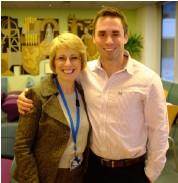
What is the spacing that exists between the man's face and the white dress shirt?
0.33 feet

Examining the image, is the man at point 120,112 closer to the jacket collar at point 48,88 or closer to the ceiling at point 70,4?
the jacket collar at point 48,88

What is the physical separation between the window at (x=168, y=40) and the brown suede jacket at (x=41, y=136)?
4.99 metres

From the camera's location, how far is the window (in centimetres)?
649

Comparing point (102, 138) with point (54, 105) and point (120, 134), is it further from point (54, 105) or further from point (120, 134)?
point (54, 105)

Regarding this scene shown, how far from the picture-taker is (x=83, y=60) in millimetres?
1695

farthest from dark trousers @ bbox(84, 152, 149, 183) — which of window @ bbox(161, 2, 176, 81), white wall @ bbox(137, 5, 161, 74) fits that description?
white wall @ bbox(137, 5, 161, 74)

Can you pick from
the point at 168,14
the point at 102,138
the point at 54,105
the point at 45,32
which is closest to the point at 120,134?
the point at 102,138

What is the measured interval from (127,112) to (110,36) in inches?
15.2

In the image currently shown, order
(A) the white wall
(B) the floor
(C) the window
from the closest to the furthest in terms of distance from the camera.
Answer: (B) the floor < (C) the window < (A) the white wall

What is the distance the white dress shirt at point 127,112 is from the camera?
1659 mm

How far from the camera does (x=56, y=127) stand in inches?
62.6

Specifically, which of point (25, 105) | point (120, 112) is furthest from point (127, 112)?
point (25, 105)

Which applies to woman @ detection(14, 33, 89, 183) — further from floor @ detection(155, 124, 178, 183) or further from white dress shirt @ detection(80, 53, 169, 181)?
floor @ detection(155, 124, 178, 183)

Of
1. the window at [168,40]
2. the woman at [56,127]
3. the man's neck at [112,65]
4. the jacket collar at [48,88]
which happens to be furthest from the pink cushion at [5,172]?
the window at [168,40]
